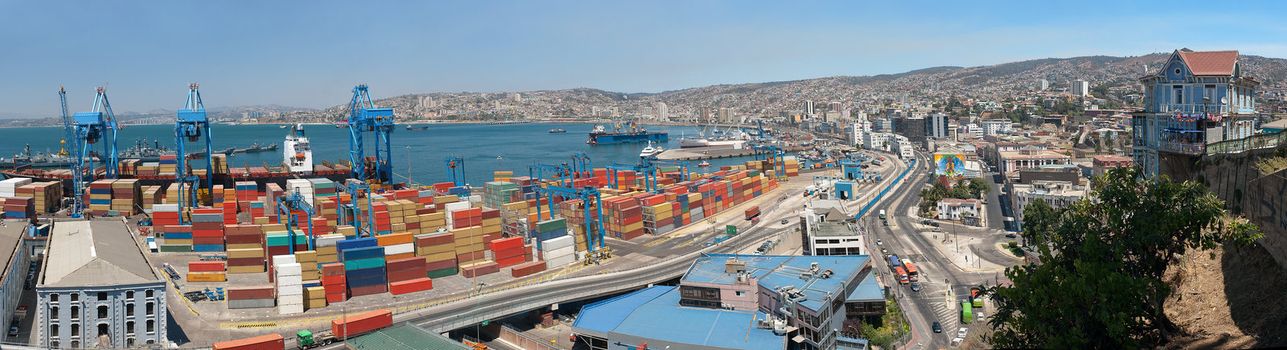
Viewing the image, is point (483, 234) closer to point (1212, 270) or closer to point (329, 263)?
point (329, 263)

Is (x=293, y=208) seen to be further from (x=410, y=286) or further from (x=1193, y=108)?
(x=1193, y=108)

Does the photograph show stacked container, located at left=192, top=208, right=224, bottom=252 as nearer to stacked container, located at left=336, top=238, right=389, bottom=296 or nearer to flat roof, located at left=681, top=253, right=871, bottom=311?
stacked container, located at left=336, top=238, right=389, bottom=296

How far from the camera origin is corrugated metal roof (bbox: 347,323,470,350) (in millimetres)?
16109

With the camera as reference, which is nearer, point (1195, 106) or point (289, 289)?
point (1195, 106)

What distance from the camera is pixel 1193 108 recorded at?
14.0 metres

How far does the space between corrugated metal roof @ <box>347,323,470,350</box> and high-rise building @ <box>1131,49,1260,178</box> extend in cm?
1238

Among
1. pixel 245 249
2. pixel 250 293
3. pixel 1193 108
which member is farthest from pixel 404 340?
pixel 1193 108

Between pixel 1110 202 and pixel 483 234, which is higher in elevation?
pixel 1110 202

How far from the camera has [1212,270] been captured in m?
10.5

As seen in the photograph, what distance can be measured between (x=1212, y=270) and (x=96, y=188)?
36.2 meters

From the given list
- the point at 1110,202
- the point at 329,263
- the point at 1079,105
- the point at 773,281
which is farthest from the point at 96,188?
the point at 1079,105

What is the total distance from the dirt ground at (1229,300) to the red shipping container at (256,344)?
14306mm

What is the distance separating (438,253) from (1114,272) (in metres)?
17.7

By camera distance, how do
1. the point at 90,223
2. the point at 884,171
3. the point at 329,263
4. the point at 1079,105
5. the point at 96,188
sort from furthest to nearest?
1. the point at 1079,105
2. the point at 884,171
3. the point at 96,188
4. the point at 90,223
5. the point at 329,263
